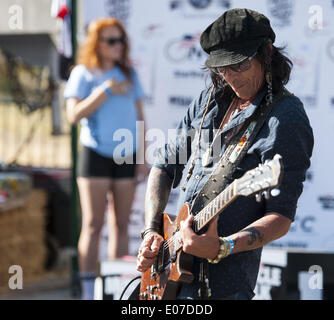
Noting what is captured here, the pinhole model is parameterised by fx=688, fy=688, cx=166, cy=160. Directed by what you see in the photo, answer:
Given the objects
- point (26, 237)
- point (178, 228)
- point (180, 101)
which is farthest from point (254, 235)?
point (26, 237)

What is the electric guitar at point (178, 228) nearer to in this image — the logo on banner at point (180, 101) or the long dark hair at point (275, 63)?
the long dark hair at point (275, 63)

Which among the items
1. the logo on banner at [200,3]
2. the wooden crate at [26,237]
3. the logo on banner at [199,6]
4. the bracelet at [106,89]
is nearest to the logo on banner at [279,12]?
the logo on banner at [199,6]

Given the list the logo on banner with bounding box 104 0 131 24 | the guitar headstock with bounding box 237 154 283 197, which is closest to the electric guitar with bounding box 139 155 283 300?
the guitar headstock with bounding box 237 154 283 197

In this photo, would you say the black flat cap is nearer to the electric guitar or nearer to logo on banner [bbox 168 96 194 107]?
the electric guitar

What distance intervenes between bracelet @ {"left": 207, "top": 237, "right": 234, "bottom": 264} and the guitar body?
22cm

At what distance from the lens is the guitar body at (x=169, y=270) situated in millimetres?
2557

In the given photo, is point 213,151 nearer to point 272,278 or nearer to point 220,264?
point 220,264

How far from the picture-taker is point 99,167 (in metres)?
4.86

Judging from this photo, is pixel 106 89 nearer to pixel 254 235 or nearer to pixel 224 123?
pixel 224 123

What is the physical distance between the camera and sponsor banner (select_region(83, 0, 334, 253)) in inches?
189

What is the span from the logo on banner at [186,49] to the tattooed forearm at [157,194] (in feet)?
7.18

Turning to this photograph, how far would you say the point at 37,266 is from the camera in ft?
20.4

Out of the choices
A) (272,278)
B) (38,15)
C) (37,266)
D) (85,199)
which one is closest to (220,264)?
(272,278)

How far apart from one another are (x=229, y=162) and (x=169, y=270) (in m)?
0.52
